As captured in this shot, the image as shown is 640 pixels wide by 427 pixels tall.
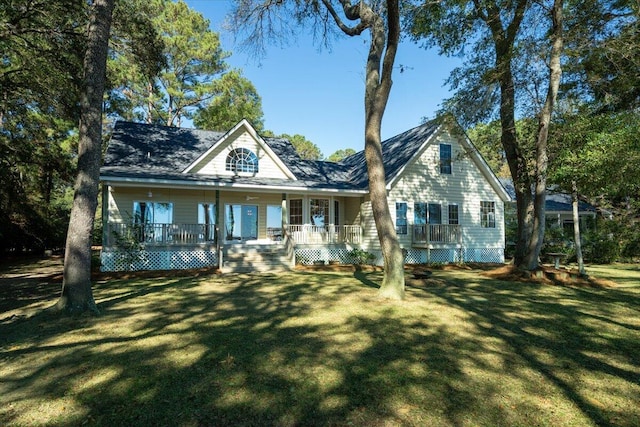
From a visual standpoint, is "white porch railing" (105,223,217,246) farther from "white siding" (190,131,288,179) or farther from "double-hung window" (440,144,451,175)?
"double-hung window" (440,144,451,175)

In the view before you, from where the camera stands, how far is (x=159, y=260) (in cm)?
1355

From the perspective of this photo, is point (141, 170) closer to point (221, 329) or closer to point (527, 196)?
point (221, 329)

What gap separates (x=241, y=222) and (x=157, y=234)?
3.82 metres

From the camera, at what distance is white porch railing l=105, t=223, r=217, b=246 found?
13.1 metres

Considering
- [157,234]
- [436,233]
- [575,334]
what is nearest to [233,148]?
[157,234]

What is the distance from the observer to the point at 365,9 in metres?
9.14

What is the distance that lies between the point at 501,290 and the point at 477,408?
7.21m

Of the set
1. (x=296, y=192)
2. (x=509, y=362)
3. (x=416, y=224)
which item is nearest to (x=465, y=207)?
(x=416, y=224)

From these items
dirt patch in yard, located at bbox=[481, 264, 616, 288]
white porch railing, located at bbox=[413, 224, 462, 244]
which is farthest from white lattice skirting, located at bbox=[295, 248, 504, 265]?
dirt patch in yard, located at bbox=[481, 264, 616, 288]

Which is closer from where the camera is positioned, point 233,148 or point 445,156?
point 233,148

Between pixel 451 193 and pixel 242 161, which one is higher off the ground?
pixel 242 161

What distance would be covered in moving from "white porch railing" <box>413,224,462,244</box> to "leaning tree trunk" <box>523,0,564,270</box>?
5.37 meters

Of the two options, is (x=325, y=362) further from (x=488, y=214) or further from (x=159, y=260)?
(x=488, y=214)

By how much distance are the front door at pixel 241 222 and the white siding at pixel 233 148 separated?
167 cm
